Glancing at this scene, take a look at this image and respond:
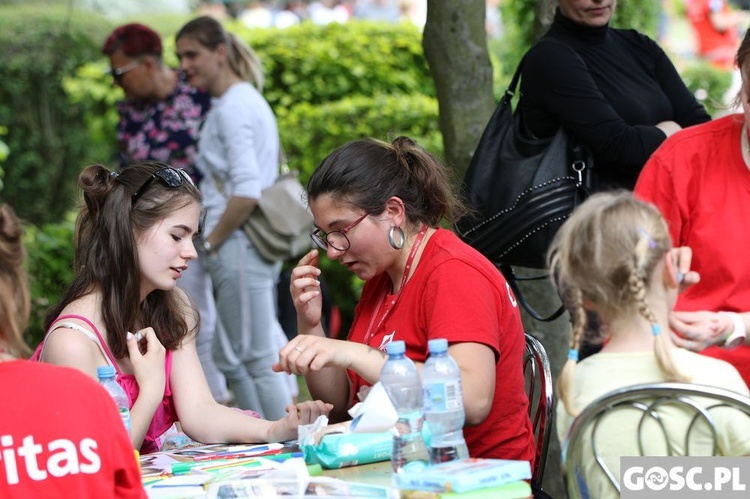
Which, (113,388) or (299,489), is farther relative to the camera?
(113,388)

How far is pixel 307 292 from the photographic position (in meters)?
3.08

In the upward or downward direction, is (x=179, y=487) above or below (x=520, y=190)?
below

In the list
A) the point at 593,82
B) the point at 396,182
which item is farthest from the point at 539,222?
the point at 396,182

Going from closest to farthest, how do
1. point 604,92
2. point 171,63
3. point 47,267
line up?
point 604,92 → point 47,267 → point 171,63

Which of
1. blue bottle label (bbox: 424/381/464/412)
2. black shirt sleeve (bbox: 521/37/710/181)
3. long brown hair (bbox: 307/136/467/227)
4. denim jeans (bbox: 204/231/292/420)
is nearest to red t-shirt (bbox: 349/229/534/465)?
long brown hair (bbox: 307/136/467/227)

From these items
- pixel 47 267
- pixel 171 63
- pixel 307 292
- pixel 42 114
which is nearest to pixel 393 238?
pixel 307 292

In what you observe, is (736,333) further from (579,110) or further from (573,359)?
(579,110)

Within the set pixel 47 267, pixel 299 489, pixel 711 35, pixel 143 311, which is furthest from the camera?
pixel 711 35

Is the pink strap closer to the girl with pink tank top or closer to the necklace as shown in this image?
the girl with pink tank top

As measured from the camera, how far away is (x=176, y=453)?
281cm

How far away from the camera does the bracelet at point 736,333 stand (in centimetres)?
248

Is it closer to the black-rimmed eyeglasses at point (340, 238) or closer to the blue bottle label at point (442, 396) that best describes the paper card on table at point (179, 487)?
the blue bottle label at point (442, 396)

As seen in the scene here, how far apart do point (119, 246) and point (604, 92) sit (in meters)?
1.70

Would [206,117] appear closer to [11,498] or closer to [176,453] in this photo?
[176,453]
